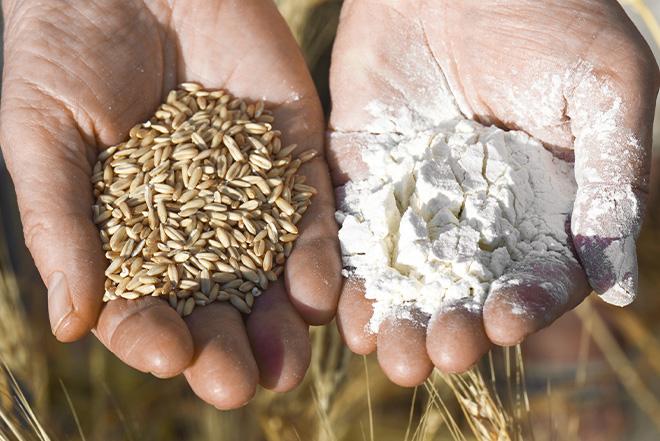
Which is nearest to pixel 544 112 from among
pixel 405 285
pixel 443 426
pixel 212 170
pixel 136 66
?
pixel 405 285

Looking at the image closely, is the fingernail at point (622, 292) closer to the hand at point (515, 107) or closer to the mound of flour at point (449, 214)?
the hand at point (515, 107)

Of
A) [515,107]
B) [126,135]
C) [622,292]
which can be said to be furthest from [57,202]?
[622,292]

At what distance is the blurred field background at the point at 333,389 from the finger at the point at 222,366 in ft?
1.28

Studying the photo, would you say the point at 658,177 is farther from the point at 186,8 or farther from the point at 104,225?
the point at 104,225

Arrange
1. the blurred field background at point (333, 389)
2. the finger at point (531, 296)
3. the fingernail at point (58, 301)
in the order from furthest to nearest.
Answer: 1. the blurred field background at point (333, 389)
2. the fingernail at point (58, 301)
3. the finger at point (531, 296)

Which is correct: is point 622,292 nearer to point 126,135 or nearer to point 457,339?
point 457,339

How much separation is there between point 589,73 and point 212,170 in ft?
3.68

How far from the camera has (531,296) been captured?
4.35 feet

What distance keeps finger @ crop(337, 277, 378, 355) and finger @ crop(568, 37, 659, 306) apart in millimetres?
586

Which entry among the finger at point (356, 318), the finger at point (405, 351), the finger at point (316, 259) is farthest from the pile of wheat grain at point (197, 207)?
the finger at point (405, 351)

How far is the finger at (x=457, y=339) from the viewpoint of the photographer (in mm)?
1289

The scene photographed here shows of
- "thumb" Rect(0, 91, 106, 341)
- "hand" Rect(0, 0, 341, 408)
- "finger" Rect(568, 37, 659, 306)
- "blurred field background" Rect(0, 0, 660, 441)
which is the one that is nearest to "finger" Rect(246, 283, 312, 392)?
"hand" Rect(0, 0, 341, 408)

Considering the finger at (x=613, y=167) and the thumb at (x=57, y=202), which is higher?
the finger at (x=613, y=167)

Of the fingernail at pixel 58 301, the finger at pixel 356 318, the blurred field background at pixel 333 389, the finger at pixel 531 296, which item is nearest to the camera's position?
the finger at pixel 531 296
